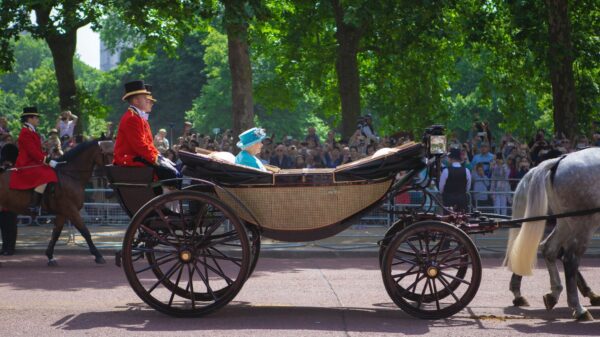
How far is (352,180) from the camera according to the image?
8.80m

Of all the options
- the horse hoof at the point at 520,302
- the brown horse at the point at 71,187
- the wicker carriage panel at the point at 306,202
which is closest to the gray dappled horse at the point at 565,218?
the horse hoof at the point at 520,302

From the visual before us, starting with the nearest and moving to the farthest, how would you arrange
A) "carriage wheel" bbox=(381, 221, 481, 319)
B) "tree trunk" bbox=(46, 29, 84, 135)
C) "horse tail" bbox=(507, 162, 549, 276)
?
"carriage wheel" bbox=(381, 221, 481, 319), "horse tail" bbox=(507, 162, 549, 276), "tree trunk" bbox=(46, 29, 84, 135)

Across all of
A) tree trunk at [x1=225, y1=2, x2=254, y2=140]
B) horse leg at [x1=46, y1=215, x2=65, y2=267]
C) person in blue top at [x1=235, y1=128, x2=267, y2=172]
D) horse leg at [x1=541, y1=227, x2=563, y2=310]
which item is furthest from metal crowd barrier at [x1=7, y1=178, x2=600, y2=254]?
person in blue top at [x1=235, y1=128, x2=267, y2=172]

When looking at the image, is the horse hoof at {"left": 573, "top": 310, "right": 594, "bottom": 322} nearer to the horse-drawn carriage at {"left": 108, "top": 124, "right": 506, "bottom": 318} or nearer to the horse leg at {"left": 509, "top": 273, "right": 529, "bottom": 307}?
the horse leg at {"left": 509, "top": 273, "right": 529, "bottom": 307}

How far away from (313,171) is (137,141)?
1861mm

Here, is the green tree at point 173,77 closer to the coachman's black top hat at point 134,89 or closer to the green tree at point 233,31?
the green tree at point 233,31

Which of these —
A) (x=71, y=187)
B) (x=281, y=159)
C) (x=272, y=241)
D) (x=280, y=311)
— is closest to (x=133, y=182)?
(x=280, y=311)

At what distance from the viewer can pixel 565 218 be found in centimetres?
925

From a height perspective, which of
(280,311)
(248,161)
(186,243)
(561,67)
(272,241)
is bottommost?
(280,311)

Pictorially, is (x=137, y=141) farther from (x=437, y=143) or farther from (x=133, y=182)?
(x=437, y=143)

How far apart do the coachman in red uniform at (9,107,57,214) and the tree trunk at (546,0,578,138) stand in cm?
1274

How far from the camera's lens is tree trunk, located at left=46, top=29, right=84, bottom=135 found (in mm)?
26625

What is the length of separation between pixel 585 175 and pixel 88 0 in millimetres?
19481

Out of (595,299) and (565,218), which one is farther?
(595,299)
